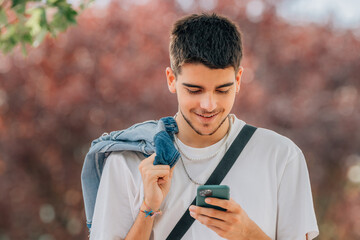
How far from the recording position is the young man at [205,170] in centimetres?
266

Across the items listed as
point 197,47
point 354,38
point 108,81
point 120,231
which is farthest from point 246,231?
point 354,38

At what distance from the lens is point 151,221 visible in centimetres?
264

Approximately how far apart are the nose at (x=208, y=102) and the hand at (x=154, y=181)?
1.08 ft

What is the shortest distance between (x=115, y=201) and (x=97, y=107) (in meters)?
7.73

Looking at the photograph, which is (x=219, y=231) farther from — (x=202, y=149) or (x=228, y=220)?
(x=202, y=149)

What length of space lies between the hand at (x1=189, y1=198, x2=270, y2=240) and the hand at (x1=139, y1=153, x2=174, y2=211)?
0.18 metres

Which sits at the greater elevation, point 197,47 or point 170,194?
point 197,47

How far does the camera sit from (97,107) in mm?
10383

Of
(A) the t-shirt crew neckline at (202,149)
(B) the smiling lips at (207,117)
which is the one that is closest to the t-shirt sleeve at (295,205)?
(A) the t-shirt crew neckline at (202,149)

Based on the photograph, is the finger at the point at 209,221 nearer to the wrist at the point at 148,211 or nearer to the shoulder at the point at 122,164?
the wrist at the point at 148,211

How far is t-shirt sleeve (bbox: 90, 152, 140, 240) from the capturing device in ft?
9.00

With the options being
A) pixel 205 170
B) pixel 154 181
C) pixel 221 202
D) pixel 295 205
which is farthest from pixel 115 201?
pixel 295 205

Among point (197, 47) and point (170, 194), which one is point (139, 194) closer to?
point (170, 194)

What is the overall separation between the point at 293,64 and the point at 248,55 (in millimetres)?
1247
